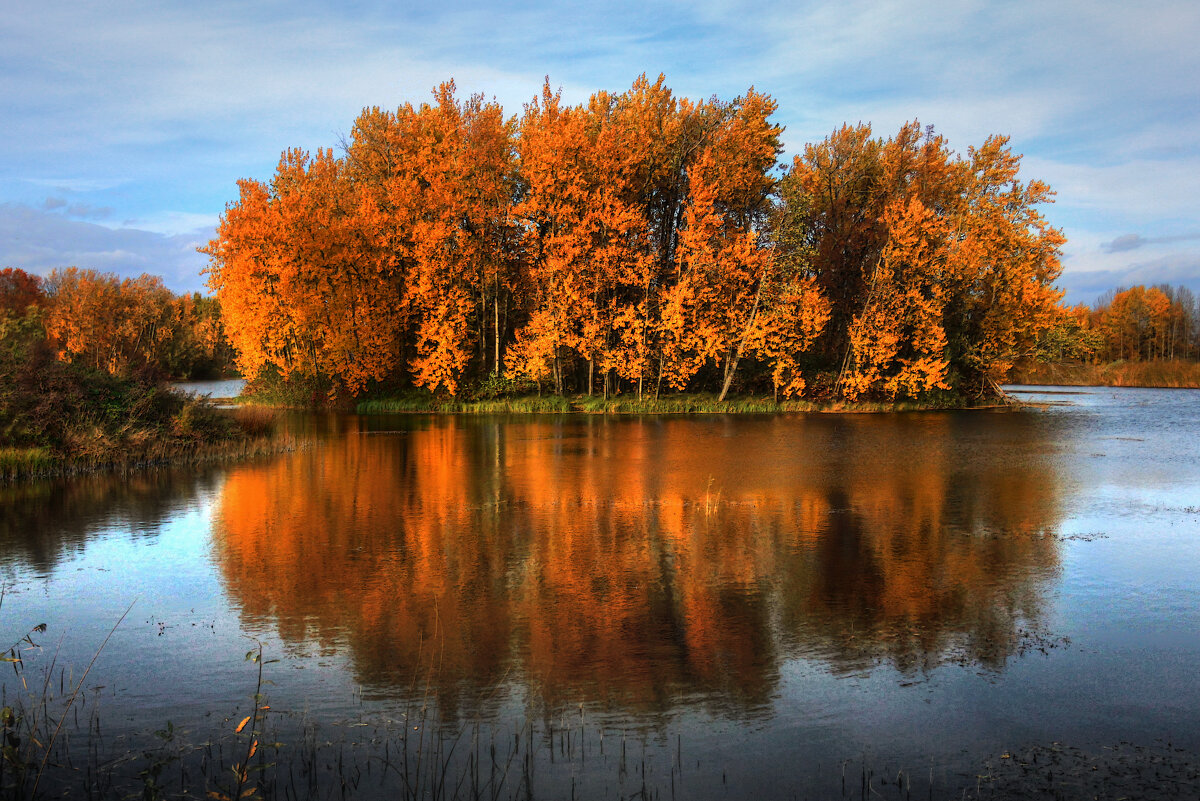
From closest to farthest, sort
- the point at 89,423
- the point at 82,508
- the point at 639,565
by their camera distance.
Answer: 1. the point at 639,565
2. the point at 82,508
3. the point at 89,423

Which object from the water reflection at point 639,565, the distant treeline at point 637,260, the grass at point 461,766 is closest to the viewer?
the grass at point 461,766

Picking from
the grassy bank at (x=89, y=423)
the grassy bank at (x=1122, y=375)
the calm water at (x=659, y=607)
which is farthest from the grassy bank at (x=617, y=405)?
the grassy bank at (x=1122, y=375)

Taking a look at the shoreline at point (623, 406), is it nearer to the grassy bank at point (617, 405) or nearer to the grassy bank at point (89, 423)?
the grassy bank at point (617, 405)

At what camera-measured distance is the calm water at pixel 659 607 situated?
659cm

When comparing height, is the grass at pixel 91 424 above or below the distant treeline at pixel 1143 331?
below

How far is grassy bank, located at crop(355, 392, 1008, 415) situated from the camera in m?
43.2

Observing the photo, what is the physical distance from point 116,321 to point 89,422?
212ft

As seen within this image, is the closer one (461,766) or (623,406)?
(461,766)

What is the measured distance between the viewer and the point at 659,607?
9758 mm

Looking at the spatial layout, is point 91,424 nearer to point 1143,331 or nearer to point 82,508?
point 82,508

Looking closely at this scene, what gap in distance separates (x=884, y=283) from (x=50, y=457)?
3851 cm

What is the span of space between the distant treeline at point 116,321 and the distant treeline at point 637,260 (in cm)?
1995

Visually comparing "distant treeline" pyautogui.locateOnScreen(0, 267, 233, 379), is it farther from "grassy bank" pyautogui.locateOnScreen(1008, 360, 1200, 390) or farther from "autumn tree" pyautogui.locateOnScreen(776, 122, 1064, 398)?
"grassy bank" pyautogui.locateOnScreen(1008, 360, 1200, 390)

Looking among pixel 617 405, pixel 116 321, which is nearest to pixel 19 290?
pixel 116 321
